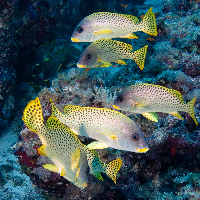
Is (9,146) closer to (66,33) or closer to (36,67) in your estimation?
(36,67)

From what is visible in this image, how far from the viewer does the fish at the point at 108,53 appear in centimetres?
409

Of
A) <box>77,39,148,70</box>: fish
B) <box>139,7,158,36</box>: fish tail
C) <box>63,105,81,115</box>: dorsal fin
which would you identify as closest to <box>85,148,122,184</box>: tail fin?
<box>63,105,81,115</box>: dorsal fin

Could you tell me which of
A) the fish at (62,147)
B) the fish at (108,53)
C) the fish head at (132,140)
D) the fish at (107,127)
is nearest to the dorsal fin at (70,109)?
the fish at (107,127)

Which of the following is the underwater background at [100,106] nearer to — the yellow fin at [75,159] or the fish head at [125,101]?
the fish head at [125,101]

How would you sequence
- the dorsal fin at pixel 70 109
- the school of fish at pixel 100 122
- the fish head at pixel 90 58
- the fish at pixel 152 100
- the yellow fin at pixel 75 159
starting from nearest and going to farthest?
the yellow fin at pixel 75 159
the school of fish at pixel 100 122
the dorsal fin at pixel 70 109
the fish at pixel 152 100
the fish head at pixel 90 58

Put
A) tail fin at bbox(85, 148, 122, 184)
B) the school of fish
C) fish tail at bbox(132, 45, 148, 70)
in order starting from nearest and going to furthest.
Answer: the school of fish < tail fin at bbox(85, 148, 122, 184) < fish tail at bbox(132, 45, 148, 70)

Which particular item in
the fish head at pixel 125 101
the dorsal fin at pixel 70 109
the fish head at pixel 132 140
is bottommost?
the fish head at pixel 132 140

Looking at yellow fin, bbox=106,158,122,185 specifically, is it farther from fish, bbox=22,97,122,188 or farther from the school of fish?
fish, bbox=22,97,122,188

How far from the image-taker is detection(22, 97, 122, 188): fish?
2512 mm

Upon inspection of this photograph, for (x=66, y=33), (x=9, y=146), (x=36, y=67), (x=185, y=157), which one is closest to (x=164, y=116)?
(x=185, y=157)

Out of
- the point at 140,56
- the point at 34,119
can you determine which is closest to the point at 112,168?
the point at 34,119

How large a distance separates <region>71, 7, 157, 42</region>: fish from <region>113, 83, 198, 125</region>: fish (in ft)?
4.30

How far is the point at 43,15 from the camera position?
789 centimetres

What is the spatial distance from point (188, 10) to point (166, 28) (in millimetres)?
4730
